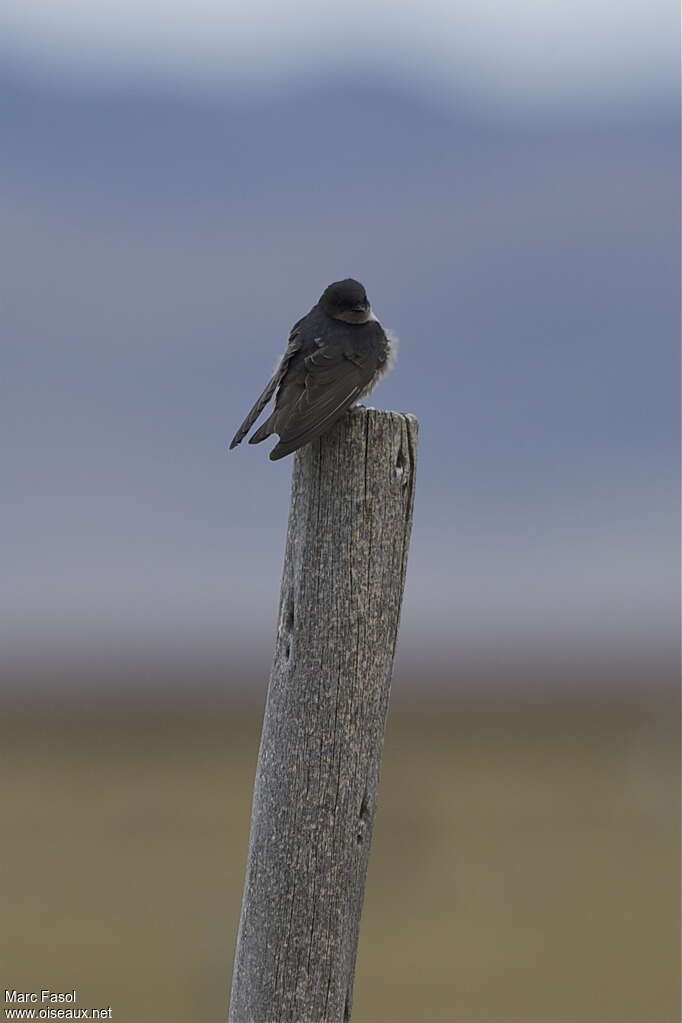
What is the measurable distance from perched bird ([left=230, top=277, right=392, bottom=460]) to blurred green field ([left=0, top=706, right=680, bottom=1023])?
501cm

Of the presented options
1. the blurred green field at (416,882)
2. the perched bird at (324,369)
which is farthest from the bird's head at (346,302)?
the blurred green field at (416,882)

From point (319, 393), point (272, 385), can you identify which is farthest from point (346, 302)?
point (319, 393)

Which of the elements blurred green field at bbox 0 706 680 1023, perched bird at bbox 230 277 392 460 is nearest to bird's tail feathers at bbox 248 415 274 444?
perched bird at bbox 230 277 392 460

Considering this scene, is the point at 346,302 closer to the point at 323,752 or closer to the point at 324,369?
the point at 324,369

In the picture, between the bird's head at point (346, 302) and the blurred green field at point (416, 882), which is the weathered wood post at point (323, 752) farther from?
the blurred green field at point (416, 882)

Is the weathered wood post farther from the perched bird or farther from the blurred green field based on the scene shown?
the blurred green field

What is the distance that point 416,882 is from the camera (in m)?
22.7

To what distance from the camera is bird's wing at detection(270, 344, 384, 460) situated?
4027 mm

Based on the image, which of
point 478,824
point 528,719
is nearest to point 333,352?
point 478,824

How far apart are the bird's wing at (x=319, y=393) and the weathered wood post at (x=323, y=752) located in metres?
0.25

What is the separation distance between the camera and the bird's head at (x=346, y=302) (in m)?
5.22

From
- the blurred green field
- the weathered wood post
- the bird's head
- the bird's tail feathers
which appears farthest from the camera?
the blurred green field

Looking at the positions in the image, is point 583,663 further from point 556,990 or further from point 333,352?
point 333,352

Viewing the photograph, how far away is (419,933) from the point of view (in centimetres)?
1953
